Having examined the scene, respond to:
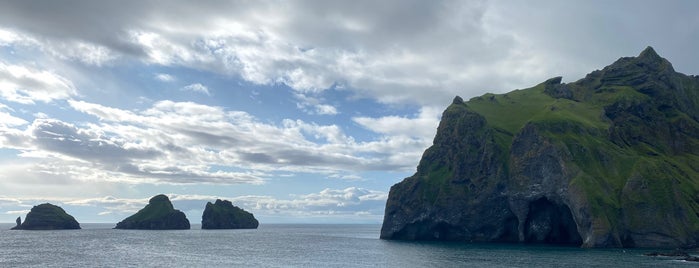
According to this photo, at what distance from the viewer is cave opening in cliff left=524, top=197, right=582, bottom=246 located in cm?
17650

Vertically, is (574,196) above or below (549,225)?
above

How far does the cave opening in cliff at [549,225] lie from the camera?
Answer: 176m

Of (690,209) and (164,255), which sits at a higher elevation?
(690,209)

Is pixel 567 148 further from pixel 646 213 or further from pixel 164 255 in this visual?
pixel 164 255

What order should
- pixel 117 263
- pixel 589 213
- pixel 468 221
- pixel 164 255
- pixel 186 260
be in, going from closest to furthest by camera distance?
1. pixel 117 263
2. pixel 186 260
3. pixel 164 255
4. pixel 589 213
5. pixel 468 221

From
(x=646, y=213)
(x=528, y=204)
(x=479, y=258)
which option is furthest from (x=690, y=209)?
(x=479, y=258)

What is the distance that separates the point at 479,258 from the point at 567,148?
75282 mm

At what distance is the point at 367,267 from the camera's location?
104m

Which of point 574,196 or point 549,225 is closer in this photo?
point 574,196

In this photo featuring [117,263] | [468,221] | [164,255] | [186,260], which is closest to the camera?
[117,263]

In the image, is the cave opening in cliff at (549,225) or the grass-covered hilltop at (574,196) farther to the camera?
the cave opening in cliff at (549,225)

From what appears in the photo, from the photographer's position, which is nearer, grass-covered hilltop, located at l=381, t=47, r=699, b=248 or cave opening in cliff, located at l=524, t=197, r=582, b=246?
grass-covered hilltop, located at l=381, t=47, r=699, b=248

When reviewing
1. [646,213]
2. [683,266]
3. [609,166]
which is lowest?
[683,266]

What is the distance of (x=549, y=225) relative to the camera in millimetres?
178000
